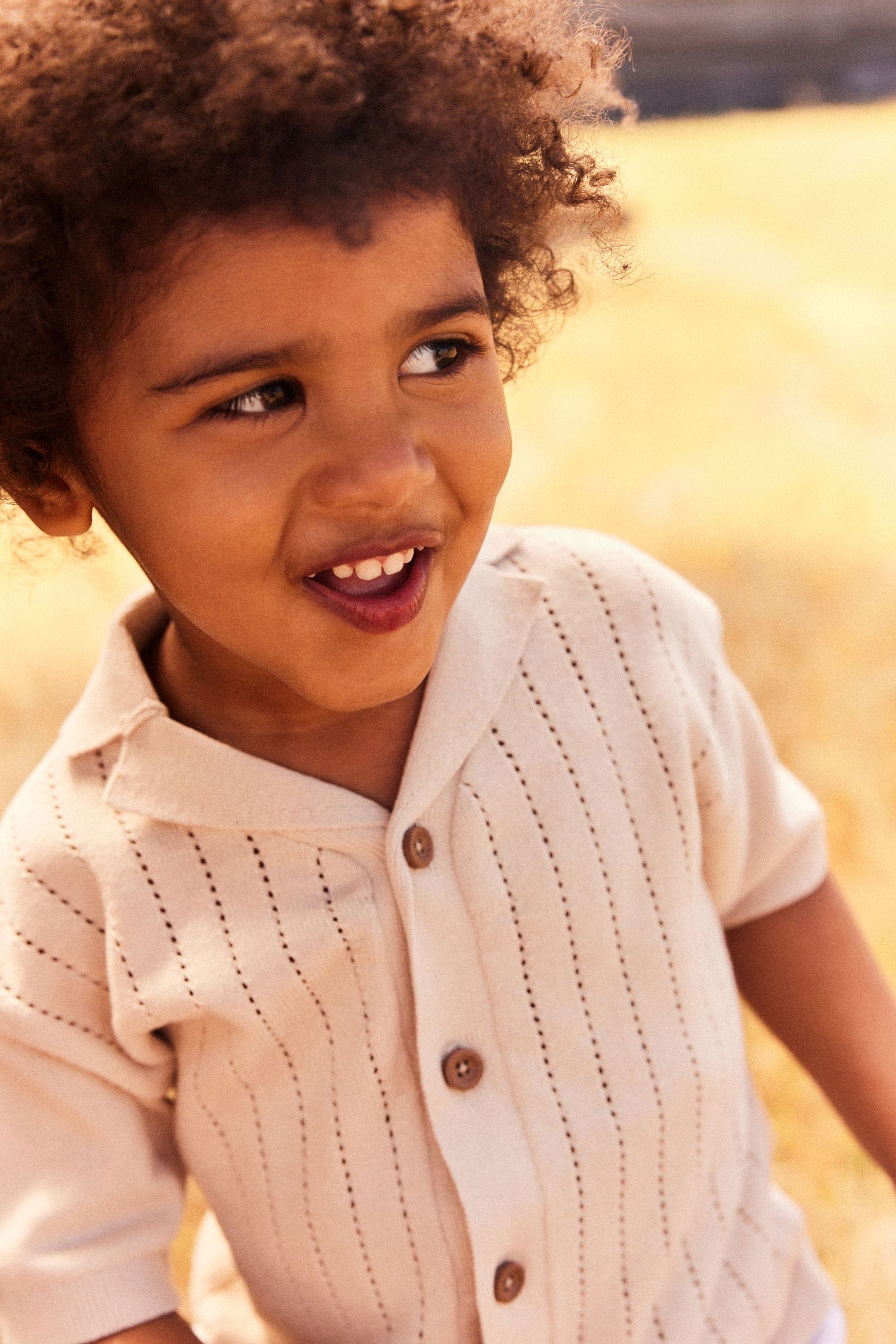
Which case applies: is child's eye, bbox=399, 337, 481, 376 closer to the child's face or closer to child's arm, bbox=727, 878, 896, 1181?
the child's face

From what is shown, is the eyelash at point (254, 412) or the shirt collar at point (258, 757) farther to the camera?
the shirt collar at point (258, 757)

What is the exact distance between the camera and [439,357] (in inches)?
27.1

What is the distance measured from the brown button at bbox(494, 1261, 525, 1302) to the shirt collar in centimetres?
25

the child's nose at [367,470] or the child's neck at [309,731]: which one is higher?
the child's nose at [367,470]

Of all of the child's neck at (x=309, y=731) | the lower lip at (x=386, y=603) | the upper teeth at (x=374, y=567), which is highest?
the upper teeth at (x=374, y=567)

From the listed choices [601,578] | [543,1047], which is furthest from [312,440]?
[543,1047]

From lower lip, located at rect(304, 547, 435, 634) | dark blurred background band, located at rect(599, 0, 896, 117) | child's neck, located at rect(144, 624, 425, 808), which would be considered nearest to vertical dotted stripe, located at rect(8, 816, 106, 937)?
child's neck, located at rect(144, 624, 425, 808)

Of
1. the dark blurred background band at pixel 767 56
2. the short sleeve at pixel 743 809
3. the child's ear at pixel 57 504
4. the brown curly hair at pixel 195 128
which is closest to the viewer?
the brown curly hair at pixel 195 128

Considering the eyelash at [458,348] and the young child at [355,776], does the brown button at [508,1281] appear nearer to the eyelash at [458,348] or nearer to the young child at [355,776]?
the young child at [355,776]

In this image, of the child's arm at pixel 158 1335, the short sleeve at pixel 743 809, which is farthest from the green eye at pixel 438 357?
the child's arm at pixel 158 1335

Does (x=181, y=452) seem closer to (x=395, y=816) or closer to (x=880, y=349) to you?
(x=395, y=816)

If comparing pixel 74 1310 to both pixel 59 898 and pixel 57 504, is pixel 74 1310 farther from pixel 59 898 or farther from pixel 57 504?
pixel 57 504

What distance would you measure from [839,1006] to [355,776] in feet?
1.26

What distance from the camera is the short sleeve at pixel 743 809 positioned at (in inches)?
34.0
